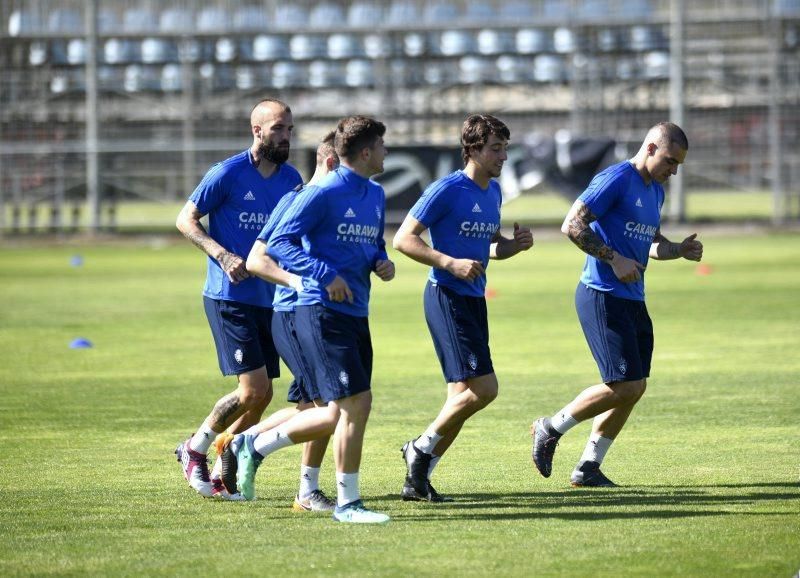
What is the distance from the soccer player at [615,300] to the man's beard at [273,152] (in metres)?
1.70

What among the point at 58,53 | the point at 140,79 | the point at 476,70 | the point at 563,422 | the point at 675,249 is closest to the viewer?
the point at 563,422

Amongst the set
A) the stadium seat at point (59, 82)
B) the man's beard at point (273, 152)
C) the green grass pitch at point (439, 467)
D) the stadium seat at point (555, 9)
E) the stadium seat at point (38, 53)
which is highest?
the stadium seat at point (555, 9)

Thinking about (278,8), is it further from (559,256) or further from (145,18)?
(559,256)

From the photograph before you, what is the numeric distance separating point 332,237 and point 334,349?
0.58m

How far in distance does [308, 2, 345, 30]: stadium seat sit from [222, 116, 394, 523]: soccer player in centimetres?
3950

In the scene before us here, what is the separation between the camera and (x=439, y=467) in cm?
921

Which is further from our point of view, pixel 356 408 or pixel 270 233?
pixel 270 233

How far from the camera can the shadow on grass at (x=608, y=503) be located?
7516 millimetres

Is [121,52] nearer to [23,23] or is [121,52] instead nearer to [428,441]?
[23,23]

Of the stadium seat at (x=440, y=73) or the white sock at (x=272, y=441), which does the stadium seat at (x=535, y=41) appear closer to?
the stadium seat at (x=440, y=73)

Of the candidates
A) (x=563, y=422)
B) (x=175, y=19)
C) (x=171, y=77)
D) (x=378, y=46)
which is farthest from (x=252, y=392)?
(x=175, y=19)

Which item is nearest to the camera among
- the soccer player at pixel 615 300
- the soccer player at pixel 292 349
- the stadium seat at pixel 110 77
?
the soccer player at pixel 292 349

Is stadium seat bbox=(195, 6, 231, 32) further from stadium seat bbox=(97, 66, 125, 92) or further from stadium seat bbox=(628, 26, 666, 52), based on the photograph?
stadium seat bbox=(628, 26, 666, 52)

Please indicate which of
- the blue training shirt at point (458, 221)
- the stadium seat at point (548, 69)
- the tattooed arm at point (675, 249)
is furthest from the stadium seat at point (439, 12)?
the blue training shirt at point (458, 221)
